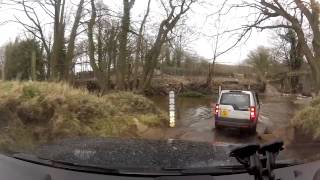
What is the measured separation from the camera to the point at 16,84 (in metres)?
13.4

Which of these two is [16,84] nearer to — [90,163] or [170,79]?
[90,163]

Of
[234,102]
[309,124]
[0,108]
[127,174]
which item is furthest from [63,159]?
[234,102]

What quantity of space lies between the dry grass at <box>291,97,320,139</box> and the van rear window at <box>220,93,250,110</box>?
6.11 feet

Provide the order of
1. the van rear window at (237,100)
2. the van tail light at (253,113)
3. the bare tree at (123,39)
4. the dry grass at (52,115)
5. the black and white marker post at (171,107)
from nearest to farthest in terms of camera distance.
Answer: the dry grass at (52,115)
the van tail light at (253,113)
the van rear window at (237,100)
the black and white marker post at (171,107)
the bare tree at (123,39)

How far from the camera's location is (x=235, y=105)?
57.0 ft

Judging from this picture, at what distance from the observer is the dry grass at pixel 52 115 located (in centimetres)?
1132

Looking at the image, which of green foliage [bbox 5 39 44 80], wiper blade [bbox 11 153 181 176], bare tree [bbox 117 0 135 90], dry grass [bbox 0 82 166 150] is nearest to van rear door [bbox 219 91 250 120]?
dry grass [bbox 0 82 166 150]

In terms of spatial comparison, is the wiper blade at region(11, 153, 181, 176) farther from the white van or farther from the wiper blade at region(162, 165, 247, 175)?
the white van

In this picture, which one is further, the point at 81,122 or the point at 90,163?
the point at 81,122

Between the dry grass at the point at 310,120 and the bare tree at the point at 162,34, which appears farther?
the bare tree at the point at 162,34

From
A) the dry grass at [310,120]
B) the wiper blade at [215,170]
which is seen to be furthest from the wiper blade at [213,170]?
the dry grass at [310,120]

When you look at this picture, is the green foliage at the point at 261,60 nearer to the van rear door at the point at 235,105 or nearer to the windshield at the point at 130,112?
the windshield at the point at 130,112

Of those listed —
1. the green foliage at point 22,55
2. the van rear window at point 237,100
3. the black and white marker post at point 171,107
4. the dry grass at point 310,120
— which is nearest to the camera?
the dry grass at point 310,120

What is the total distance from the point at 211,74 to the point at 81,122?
3764cm
